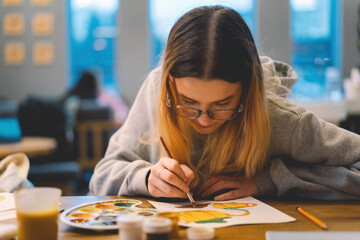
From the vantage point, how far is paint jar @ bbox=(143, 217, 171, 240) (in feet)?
2.80

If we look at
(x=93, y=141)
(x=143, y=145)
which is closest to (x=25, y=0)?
(x=93, y=141)

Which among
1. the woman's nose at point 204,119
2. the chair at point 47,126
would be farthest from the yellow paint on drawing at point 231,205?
the chair at point 47,126

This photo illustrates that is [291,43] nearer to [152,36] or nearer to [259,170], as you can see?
[152,36]

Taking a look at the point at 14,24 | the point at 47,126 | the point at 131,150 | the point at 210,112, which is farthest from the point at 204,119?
the point at 14,24

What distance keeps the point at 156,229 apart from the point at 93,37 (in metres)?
6.59

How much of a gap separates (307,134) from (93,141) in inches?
139

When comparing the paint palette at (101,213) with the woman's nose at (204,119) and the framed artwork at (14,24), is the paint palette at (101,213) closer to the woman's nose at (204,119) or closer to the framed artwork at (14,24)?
the woman's nose at (204,119)

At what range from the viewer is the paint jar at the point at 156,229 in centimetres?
85

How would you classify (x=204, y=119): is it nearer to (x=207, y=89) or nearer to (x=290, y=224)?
(x=207, y=89)

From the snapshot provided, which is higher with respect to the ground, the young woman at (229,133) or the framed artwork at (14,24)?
the framed artwork at (14,24)

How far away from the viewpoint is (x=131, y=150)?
1582mm

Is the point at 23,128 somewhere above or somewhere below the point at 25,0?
below

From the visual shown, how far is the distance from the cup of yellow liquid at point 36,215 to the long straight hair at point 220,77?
0.53 m

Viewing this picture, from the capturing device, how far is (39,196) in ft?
2.99
